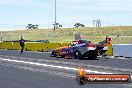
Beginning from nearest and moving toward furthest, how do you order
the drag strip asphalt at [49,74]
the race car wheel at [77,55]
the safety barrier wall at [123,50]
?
1. the drag strip asphalt at [49,74]
2. the race car wheel at [77,55]
3. the safety barrier wall at [123,50]

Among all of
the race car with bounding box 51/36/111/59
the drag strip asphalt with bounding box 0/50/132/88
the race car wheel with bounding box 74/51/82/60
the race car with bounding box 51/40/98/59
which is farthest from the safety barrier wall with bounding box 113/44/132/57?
the drag strip asphalt with bounding box 0/50/132/88

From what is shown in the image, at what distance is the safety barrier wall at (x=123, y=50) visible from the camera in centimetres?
2971

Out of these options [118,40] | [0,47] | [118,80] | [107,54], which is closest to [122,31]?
[118,40]

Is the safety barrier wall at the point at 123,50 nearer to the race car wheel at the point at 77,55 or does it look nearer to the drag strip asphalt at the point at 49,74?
the race car wheel at the point at 77,55

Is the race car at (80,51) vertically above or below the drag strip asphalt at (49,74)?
above

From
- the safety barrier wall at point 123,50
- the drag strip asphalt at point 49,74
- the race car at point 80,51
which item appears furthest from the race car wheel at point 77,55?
the drag strip asphalt at point 49,74

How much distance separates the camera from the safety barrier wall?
29.7 m

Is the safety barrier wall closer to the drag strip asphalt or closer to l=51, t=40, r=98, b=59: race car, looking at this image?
l=51, t=40, r=98, b=59: race car

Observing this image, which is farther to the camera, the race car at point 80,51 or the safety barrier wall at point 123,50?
the safety barrier wall at point 123,50

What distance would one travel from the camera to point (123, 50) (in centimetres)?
3045

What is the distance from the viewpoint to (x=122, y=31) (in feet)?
339

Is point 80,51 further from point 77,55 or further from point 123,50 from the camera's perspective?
point 123,50

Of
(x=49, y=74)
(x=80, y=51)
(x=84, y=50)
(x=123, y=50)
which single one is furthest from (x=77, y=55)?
(x=49, y=74)

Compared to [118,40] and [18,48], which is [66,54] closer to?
[18,48]
